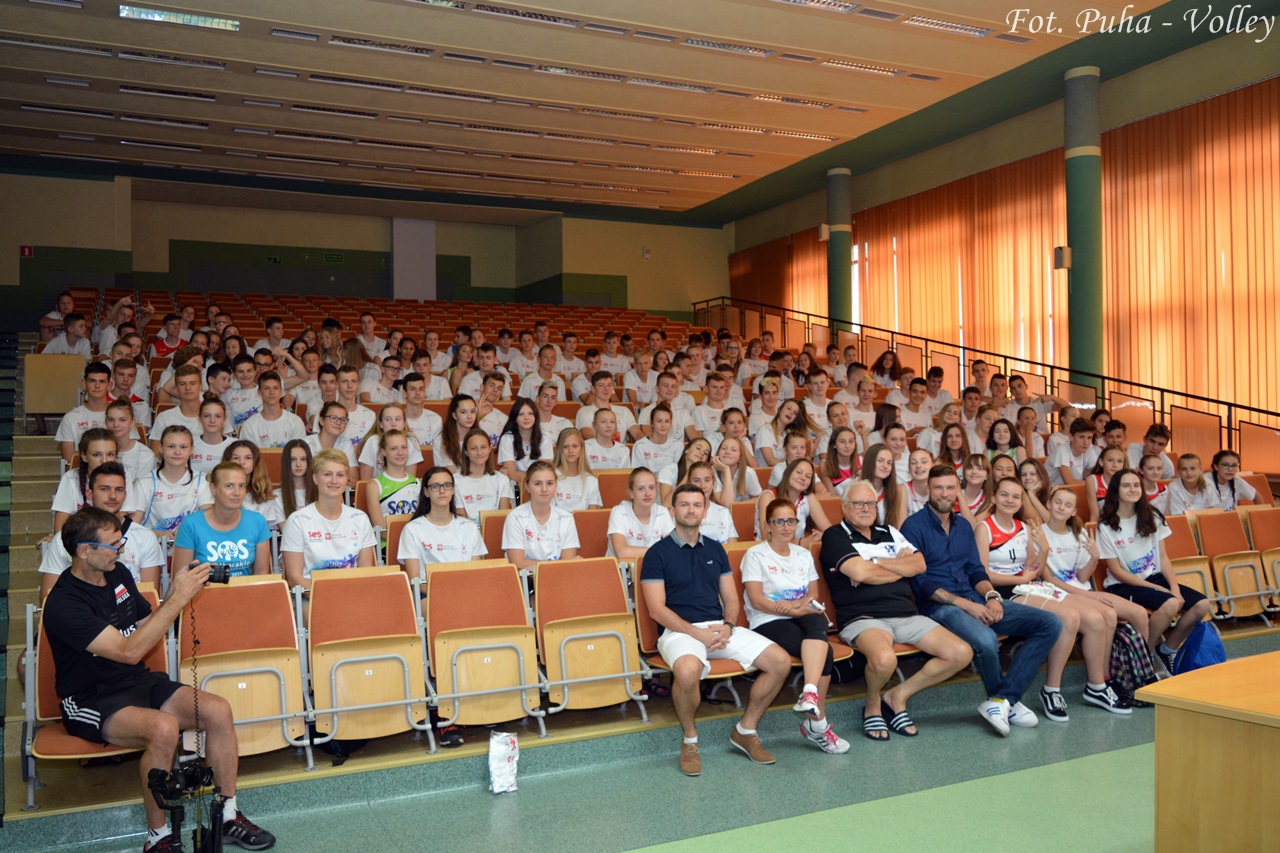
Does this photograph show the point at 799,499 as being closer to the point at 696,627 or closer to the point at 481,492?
the point at 696,627

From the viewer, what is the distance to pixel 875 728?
14.8 feet

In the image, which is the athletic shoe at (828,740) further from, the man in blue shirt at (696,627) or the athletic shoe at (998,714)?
the athletic shoe at (998,714)

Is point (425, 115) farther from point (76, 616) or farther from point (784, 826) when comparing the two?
point (784, 826)

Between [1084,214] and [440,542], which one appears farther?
[1084,214]

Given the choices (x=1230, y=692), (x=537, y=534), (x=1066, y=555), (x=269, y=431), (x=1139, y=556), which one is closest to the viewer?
(x=1230, y=692)

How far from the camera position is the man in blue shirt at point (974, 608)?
4672mm

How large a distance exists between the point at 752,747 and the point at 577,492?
208cm

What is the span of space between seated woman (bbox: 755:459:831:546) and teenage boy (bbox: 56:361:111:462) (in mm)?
3956

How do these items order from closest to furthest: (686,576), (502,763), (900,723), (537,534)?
(502,763)
(686,576)
(900,723)
(537,534)

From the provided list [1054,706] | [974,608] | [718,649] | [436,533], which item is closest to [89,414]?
[436,533]

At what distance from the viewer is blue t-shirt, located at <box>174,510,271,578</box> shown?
4301mm

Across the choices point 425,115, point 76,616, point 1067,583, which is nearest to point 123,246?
point 425,115

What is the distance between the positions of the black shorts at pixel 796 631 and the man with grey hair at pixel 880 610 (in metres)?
0.25

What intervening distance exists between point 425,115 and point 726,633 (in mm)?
7973
